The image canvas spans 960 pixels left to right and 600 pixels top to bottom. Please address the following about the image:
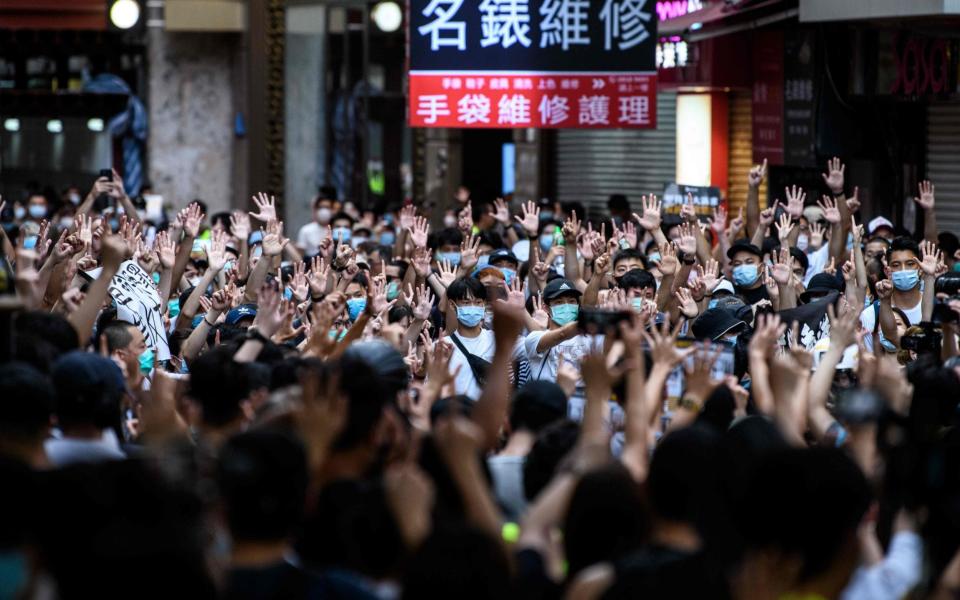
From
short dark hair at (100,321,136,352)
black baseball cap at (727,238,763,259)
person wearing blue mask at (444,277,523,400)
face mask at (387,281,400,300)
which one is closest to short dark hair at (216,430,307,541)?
short dark hair at (100,321,136,352)

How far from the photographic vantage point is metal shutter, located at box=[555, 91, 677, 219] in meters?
20.7

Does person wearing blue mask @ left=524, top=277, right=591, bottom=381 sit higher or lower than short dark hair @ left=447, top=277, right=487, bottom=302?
lower

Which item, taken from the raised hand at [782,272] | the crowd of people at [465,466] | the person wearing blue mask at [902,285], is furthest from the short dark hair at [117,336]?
the person wearing blue mask at [902,285]

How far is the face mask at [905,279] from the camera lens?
10195 mm

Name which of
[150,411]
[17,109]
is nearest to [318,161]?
[17,109]

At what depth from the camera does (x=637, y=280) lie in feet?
33.5

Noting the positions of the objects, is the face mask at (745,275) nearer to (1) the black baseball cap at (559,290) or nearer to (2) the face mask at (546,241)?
(1) the black baseball cap at (559,290)

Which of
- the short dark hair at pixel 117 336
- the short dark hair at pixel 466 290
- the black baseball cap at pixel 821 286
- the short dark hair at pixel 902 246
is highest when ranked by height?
the short dark hair at pixel 902 246

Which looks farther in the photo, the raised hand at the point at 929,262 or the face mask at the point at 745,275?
the face mask at the point at 745,275

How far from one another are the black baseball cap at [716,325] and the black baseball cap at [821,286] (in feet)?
3.70

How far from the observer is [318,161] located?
82.7 ft

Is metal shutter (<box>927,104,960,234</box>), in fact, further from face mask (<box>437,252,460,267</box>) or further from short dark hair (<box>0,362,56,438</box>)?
short dark hair (<box>0,362,56,438</box>)

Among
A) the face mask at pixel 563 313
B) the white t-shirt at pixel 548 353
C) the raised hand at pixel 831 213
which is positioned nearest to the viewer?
the white t-shirt at pixel 548 353

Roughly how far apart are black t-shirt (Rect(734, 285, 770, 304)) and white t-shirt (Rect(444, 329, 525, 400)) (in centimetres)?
233
